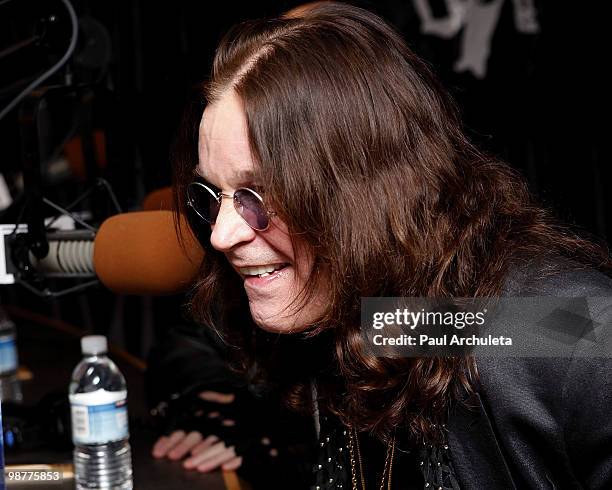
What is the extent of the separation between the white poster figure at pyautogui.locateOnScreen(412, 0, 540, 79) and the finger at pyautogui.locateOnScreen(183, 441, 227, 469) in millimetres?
1714

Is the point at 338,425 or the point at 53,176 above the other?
the point at 53,176

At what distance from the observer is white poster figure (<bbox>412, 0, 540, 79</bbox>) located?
8.46 ft

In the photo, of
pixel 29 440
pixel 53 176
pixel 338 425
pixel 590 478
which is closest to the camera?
pixel 590 478

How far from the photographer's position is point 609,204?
97.5 inches

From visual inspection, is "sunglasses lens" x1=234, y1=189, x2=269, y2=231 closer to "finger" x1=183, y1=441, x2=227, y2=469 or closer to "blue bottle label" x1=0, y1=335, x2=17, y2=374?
"finger" x1=183, y1=441, x2=227, y2=469

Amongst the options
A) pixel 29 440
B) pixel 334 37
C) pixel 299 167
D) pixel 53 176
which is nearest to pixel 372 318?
pixel 299 167

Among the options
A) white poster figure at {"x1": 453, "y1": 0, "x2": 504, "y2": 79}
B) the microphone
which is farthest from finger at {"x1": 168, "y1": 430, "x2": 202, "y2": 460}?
white poster figure at {"x1": 453, "y1": 0, "x2": 504, "y2": 79}

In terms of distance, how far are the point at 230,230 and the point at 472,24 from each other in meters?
1.97

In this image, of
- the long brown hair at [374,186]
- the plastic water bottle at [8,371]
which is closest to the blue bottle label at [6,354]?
the plastic water bottle at [8,371]

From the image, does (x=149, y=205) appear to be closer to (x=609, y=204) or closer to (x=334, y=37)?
(x=334, y=37)

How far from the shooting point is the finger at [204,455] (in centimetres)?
126

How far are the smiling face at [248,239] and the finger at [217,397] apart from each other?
44 centimetres

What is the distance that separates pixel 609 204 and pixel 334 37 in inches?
69.4

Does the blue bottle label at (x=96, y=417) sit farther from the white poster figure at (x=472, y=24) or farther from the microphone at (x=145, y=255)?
the white poster figure at (x=472, y=24)
